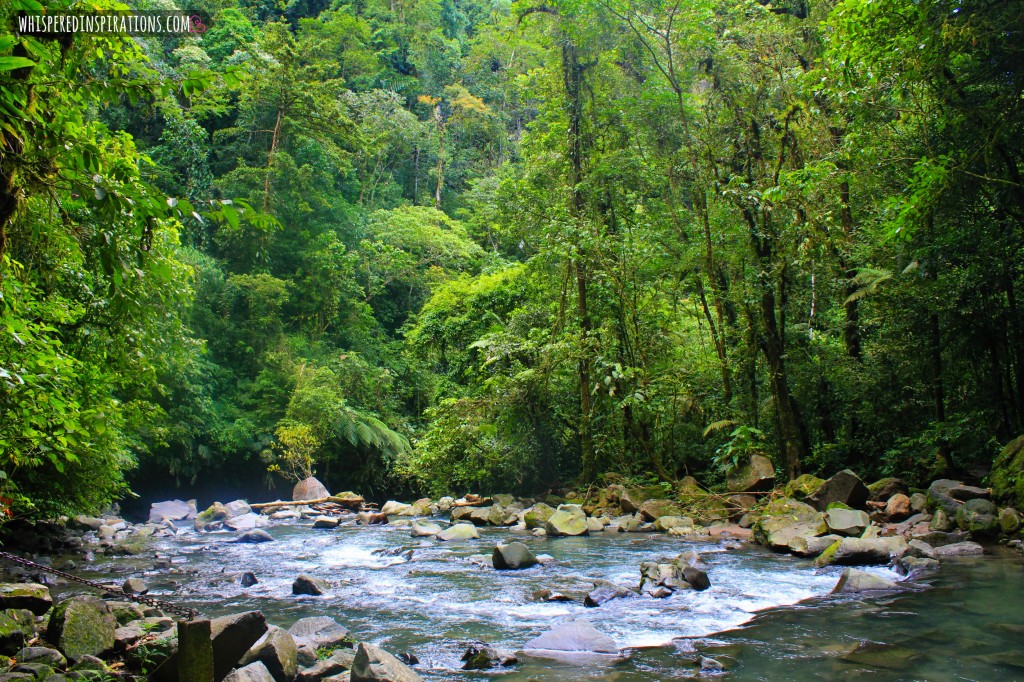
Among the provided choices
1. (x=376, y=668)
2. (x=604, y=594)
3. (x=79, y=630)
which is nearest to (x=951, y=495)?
(x=604, y=594)

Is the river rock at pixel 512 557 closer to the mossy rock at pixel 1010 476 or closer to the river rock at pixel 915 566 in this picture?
the river rock at pixel 915 566

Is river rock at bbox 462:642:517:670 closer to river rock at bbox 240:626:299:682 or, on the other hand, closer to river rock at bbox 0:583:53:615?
river rock at bbox 240:626:299:682

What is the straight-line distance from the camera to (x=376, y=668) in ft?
12.5

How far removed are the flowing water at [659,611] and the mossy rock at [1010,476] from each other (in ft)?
4.25

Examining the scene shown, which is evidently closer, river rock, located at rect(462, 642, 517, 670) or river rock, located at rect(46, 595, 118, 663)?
river rock, located at rect(46, 595, 118, 663)

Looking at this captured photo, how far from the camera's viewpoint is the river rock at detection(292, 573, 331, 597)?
728cm

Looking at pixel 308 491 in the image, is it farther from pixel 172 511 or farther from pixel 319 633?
pixel 319 633

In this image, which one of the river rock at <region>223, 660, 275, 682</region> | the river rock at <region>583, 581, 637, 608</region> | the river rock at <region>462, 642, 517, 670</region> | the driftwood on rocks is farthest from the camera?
the driftwood on rocks

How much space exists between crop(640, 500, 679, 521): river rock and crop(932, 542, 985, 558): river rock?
16.2 feet

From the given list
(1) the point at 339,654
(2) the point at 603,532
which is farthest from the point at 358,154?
(1) the point at 339,654

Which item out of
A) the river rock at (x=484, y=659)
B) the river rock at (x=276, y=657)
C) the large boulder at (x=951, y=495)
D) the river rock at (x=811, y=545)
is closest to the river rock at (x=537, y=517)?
the river rock at (x=811, y=545)

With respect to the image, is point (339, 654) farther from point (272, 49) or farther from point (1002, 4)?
point (272, 49)

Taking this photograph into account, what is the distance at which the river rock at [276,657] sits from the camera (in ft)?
13.2

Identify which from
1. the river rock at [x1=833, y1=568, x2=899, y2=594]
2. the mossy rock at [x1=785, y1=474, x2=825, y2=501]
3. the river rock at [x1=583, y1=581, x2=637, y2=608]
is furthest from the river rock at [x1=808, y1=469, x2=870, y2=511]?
the river rock at [x1=583, y1=581, x2=637, y2=608]
